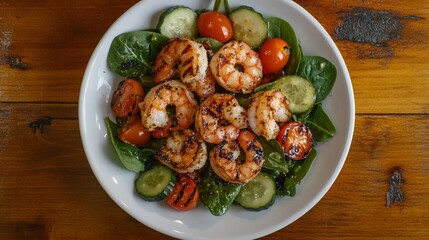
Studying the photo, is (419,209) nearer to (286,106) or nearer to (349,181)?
(349,181)

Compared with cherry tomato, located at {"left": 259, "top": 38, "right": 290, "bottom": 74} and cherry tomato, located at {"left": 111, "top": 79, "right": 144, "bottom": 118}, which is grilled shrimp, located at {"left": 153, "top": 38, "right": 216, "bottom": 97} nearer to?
cherry tomato, located at {"left": 111, "top": 79, "right": 144, "bottom": 118}

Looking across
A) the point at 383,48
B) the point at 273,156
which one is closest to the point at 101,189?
the point at 273,156

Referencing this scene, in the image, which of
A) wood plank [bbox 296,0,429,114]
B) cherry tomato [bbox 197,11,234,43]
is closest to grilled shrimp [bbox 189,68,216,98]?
cherry tomato [bbox 197,11,234,43]

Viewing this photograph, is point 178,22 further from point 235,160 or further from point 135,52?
point 235,160

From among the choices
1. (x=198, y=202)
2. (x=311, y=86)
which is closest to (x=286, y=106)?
(x=311, y=86)

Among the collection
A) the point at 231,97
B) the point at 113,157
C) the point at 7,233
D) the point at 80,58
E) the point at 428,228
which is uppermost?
the point at 231,97

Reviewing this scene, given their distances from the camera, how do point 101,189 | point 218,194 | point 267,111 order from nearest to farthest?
point 267,111, point 218,194, point 101,189
